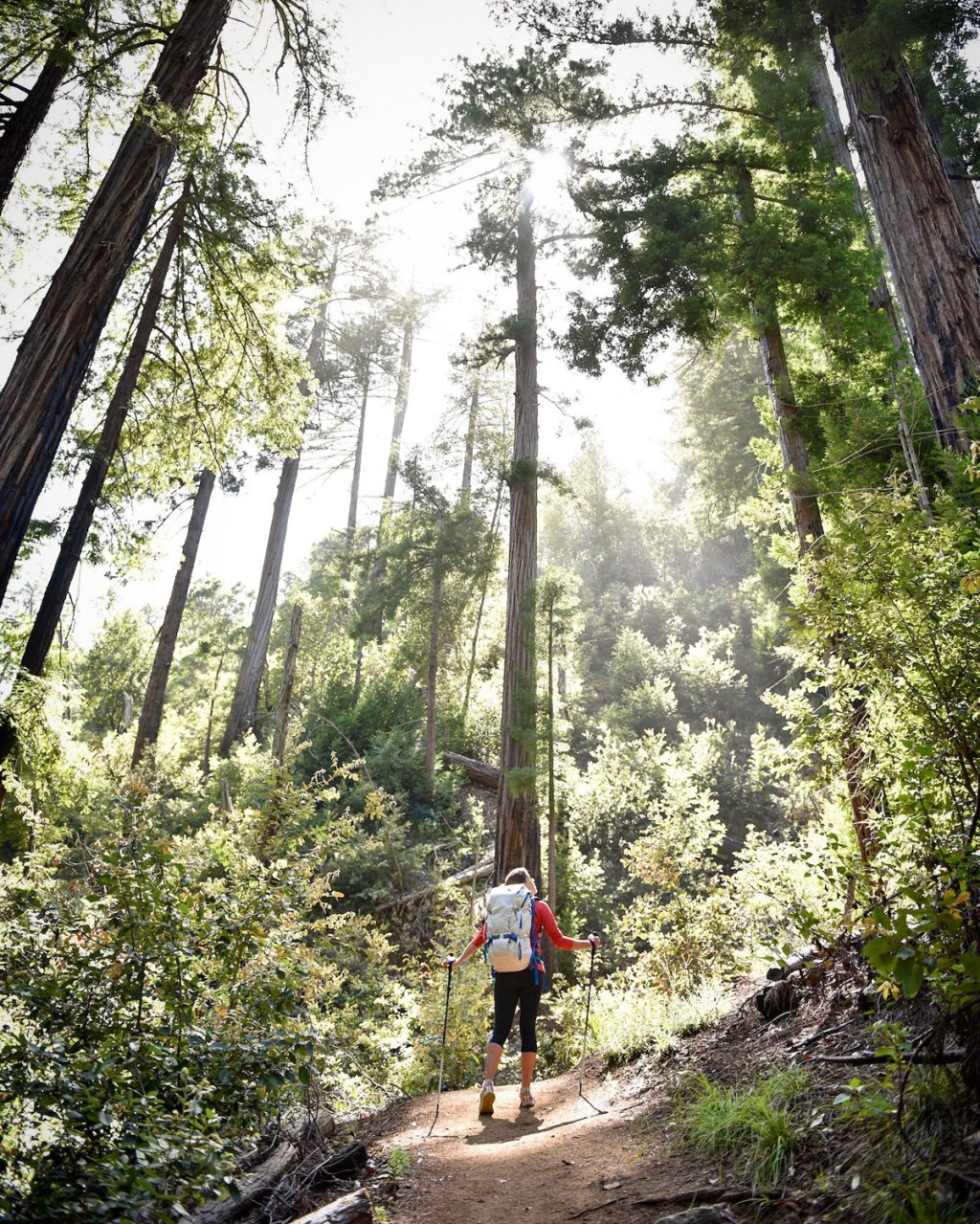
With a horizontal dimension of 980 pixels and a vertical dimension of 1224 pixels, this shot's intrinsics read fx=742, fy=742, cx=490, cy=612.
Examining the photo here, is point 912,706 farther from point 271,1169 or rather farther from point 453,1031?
point 453,1031

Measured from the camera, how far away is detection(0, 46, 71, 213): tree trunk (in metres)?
5.11

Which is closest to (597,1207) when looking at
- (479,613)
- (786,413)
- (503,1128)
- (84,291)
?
(503,1128)

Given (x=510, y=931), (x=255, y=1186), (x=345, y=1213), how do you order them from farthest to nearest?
(x=510, y=931) < (x=255, y=1186) < (x=345, y=1213)

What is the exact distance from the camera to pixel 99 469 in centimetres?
714

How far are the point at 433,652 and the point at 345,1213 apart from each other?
1550cm

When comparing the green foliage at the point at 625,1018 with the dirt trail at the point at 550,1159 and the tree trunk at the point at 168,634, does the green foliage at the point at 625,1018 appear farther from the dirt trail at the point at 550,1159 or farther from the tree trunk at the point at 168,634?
the tree trunk at the point at 168,634

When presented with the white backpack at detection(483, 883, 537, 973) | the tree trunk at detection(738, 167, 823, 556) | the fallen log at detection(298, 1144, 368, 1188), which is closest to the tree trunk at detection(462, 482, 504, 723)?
the tree trunk at detection(738, 167, 823, 556)

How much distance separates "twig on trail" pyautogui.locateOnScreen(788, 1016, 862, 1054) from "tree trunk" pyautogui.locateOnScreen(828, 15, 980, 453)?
Result: 4.39 m

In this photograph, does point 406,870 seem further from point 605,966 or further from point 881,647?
point 881,647

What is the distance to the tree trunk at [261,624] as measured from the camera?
722 inches

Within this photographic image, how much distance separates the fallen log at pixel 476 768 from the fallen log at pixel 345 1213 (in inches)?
579

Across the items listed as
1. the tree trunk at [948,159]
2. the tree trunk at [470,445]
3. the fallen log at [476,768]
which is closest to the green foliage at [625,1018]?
the fallen log at [476,768]

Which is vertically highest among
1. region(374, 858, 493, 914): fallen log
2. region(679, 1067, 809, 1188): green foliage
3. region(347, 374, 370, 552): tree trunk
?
region(347, 374, 370, 552): tree trunk

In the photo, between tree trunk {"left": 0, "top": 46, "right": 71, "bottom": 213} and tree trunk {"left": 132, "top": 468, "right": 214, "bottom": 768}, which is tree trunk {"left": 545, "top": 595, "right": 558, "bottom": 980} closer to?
tree trunk {"left": 132, "top": 468, "right": 214, "bottom": 768}
